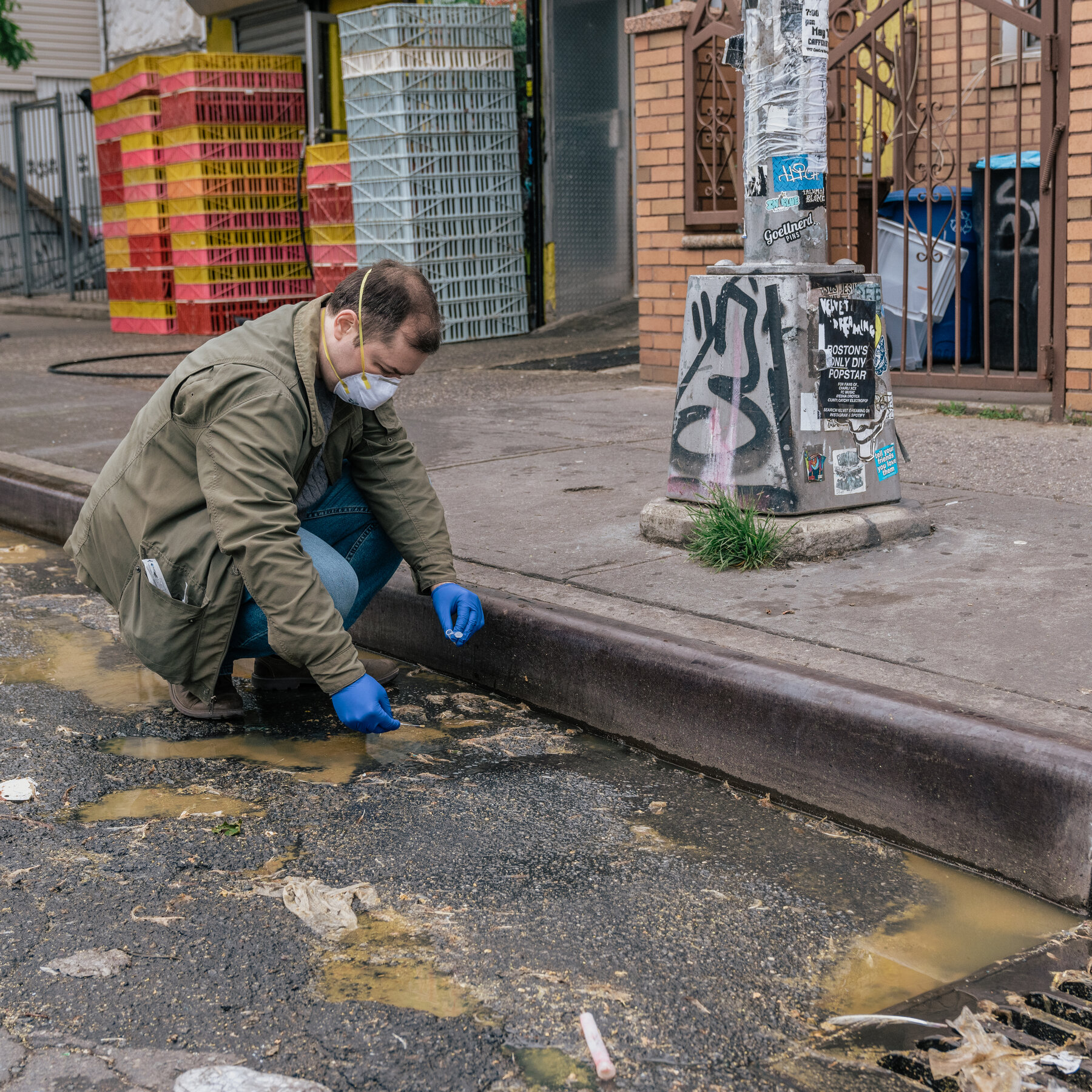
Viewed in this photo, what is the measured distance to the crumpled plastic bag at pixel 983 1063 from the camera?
1.93 metres

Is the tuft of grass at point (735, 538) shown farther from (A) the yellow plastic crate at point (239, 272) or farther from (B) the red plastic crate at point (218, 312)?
(A) the yellow plastic crate at point (239, 272)

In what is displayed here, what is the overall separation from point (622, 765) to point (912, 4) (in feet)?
23.4

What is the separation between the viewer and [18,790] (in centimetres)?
305

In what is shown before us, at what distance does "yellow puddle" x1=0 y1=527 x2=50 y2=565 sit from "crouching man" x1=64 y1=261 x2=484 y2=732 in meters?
2.08

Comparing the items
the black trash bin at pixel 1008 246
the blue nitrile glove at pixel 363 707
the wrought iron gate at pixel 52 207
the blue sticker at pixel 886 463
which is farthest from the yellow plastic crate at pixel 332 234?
the blue nitrile glove at pixel 363 707

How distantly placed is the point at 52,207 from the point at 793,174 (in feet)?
63.5

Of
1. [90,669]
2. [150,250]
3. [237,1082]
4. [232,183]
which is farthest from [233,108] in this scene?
[237,1082]

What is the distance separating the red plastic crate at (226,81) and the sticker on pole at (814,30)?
29.6 ft

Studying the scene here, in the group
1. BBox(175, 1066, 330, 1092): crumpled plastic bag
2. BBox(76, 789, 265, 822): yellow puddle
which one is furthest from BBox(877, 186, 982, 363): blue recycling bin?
BBox(175, 1066, 330, 1092): crumpled plastic bag

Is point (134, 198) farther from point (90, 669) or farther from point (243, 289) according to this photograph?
point (90, 669)

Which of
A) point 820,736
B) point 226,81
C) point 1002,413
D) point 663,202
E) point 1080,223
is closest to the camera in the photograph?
point 820,736

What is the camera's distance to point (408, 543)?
3619mm

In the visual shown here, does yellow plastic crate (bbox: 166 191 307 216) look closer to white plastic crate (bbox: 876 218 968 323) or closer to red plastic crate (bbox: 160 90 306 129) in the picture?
red plastic crate (bbox: 160 90 306 129)

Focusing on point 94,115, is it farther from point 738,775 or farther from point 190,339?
point 738,775
